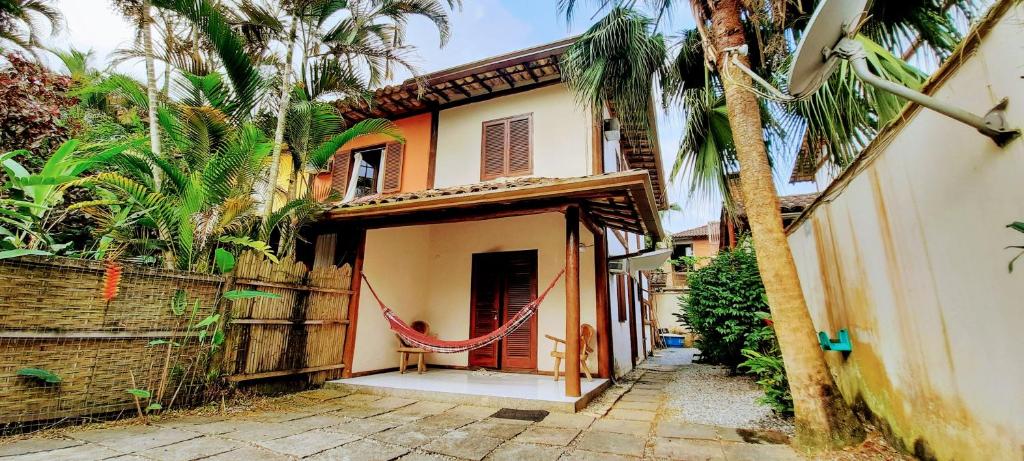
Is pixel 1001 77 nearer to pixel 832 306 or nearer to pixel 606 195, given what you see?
pixel 832 306

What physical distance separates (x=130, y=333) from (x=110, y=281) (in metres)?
0.45

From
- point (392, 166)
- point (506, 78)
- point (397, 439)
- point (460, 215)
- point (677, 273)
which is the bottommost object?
point (397, 439)

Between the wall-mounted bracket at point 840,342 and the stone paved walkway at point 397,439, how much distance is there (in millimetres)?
898

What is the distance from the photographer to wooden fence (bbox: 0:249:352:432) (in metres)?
2.66

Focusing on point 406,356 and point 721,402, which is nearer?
point 721,402

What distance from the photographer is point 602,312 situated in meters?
5.51

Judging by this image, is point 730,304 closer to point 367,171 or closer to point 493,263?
point 493,263

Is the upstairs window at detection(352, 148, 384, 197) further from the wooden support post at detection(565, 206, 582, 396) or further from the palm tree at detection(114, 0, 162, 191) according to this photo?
the wooden support post at detection(565, 206, 582, 396)

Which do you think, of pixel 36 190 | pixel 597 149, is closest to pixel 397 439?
pixel 36 190

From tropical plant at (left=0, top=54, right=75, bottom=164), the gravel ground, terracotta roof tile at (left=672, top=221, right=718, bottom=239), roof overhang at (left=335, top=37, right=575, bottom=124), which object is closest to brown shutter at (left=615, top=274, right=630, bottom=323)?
the gravel ground

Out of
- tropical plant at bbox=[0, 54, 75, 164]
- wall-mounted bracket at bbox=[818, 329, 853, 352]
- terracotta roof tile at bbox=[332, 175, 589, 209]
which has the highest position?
tropical plant at bbox=[0, 54, 75, 164]

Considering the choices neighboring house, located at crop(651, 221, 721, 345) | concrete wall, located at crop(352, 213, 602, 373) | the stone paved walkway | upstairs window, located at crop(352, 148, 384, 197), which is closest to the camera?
the stone paved walkway

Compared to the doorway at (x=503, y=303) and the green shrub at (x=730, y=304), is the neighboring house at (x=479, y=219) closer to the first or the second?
the doorway at (x=503, y=303)

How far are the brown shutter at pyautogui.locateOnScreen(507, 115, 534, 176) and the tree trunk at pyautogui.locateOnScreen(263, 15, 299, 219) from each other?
290 cm
